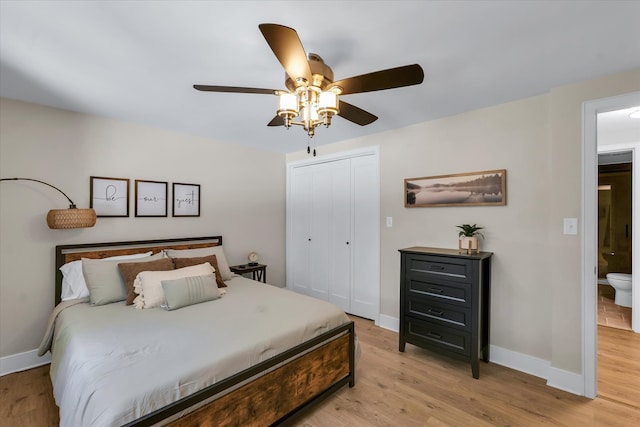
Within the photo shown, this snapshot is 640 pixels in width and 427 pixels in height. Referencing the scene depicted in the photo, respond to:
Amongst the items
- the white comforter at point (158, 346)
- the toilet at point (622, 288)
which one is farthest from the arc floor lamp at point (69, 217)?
the toilet at point (622, 288)

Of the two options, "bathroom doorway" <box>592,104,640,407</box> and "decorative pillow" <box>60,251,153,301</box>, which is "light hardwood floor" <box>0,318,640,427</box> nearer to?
"bathroom doorway" <box>592,104,640,407</box>

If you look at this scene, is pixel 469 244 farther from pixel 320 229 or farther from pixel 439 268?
pixel 320 229

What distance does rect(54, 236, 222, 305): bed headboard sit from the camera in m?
2.68

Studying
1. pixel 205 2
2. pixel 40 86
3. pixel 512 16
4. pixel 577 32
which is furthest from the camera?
pixel 40 86

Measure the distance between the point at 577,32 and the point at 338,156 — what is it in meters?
2.63

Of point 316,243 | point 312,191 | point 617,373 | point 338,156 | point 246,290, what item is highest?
point 338,156

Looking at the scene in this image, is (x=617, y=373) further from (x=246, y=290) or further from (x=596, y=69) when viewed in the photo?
(x=246, y=290)

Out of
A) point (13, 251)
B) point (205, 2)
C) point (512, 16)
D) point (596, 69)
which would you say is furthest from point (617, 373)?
point (13, 251)

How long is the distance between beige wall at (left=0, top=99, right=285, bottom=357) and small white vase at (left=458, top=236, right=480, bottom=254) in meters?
2.86

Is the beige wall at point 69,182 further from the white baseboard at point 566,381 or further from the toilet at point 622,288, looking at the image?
the toilet at point 622,288

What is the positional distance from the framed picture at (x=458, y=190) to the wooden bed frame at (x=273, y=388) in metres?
1.60

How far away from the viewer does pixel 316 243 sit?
14.2ft

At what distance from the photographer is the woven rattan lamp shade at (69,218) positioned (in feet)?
8.30

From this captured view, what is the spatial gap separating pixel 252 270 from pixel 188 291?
4.96 ft
